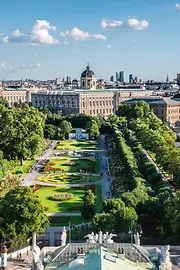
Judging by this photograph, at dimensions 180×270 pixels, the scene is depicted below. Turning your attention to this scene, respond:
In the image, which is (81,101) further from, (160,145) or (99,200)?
(99,200)

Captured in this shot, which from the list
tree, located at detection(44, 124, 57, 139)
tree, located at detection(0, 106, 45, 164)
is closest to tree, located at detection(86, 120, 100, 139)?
tree, located at detection(44, 124, 57, 139)

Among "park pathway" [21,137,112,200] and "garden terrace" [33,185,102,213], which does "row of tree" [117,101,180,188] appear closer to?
"park pathway" [21,137,112,200]

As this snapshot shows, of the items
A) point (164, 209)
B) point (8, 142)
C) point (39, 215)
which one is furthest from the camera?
point (8, 142)

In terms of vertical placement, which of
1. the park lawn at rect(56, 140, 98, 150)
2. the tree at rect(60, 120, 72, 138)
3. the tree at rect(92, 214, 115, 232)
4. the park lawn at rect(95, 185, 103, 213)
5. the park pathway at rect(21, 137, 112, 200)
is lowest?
the park lawn at rect(95, 185, 103, 213)

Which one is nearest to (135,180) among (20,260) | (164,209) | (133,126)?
(164,209)

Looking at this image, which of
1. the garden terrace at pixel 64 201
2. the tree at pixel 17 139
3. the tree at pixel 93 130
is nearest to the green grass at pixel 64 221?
the garden terrace at pixel 64 201

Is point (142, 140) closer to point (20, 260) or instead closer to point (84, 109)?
point (20, 260)

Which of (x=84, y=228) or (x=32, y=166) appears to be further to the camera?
(x=32, y=166)
